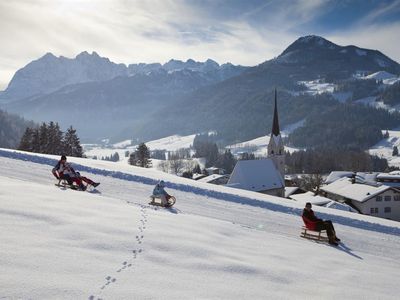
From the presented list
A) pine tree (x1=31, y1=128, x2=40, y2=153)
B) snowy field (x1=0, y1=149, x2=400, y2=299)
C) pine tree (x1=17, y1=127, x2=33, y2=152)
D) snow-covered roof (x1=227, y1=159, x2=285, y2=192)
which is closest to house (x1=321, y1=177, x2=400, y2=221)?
snow-covered roof (x1=227, y1=159, x2=285, y2=192)

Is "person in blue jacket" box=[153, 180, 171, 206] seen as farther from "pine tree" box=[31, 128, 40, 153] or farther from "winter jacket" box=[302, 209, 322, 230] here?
"pine tree" box=[31, 128, 40, 153]

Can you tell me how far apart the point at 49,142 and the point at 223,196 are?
51.3m

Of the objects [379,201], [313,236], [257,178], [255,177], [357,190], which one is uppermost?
[255,177]

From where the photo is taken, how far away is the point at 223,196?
2048 cm

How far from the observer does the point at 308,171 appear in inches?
6004

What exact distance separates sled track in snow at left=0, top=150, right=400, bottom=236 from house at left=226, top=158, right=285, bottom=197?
3310 centimetres

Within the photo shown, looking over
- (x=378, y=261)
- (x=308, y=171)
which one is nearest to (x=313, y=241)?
(x=378, y=261)

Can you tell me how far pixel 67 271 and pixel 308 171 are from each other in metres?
155

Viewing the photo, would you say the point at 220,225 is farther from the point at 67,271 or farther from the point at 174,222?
the point at 67,271

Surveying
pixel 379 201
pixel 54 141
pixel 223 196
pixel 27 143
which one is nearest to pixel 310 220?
pixel 223 196

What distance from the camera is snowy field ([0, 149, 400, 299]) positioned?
592 cm

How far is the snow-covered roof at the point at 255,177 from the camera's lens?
54.4 m

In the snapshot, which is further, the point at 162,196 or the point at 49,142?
the point at 49,142

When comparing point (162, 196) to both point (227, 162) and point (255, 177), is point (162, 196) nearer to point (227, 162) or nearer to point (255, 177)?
point (255, 177)
